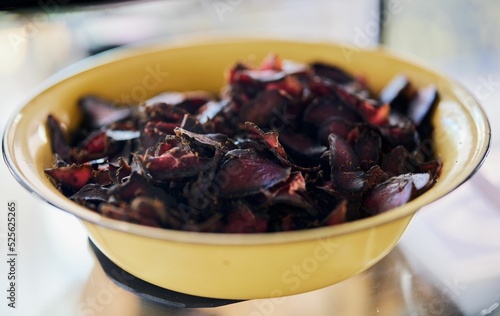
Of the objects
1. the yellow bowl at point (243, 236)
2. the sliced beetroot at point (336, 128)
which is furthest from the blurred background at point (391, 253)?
the sliced beetroot at point (336, 128)

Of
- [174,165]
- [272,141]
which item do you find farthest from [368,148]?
[174,165]

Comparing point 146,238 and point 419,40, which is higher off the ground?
point 146,238

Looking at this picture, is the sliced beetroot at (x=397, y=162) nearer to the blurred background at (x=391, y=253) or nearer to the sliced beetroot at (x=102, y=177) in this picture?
the blurred background at (x=391, y=253)

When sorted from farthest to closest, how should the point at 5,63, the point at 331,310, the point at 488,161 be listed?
the point at 5,63, the point at 488,161, the point at 331,310

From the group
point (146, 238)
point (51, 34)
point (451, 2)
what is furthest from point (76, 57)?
point (451, 2)

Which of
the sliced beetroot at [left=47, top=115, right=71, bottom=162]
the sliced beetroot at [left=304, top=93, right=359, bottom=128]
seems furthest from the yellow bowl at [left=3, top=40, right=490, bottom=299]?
the sliced beetroot at [left=304, top=93, right=359, bottom=128]

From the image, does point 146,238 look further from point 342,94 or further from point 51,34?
point 51,34

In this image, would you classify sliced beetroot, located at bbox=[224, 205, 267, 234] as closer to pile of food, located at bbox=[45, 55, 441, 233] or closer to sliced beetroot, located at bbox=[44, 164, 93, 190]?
pile of food, located at bbox=[45, 55, 441, 233]

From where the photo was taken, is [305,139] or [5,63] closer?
[305,139]
